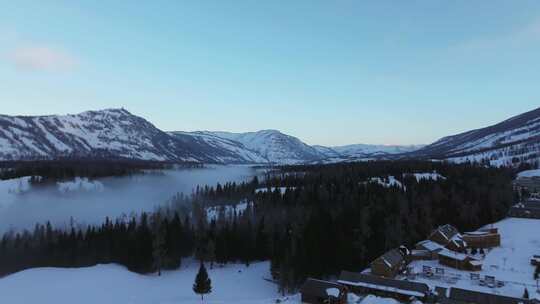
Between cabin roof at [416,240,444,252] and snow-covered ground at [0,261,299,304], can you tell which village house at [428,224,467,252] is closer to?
cabin roof at [416,240,444,252]

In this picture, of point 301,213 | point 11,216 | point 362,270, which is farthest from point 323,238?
point 11,216

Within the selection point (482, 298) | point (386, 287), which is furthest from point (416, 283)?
point (482, 298)

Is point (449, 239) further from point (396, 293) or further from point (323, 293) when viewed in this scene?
point (323, 293)

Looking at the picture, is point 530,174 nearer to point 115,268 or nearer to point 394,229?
point 394,229

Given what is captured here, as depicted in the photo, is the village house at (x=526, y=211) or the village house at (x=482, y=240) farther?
the village house at (x=526, y=211)

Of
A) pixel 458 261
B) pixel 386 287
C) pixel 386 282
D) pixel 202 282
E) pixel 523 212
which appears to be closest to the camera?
pixel 386 287

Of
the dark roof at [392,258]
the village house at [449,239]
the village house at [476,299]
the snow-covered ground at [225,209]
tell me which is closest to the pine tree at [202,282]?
the dark roof at [392,258]

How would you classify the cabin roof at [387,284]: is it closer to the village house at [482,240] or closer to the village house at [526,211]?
the village house at [482,240]
